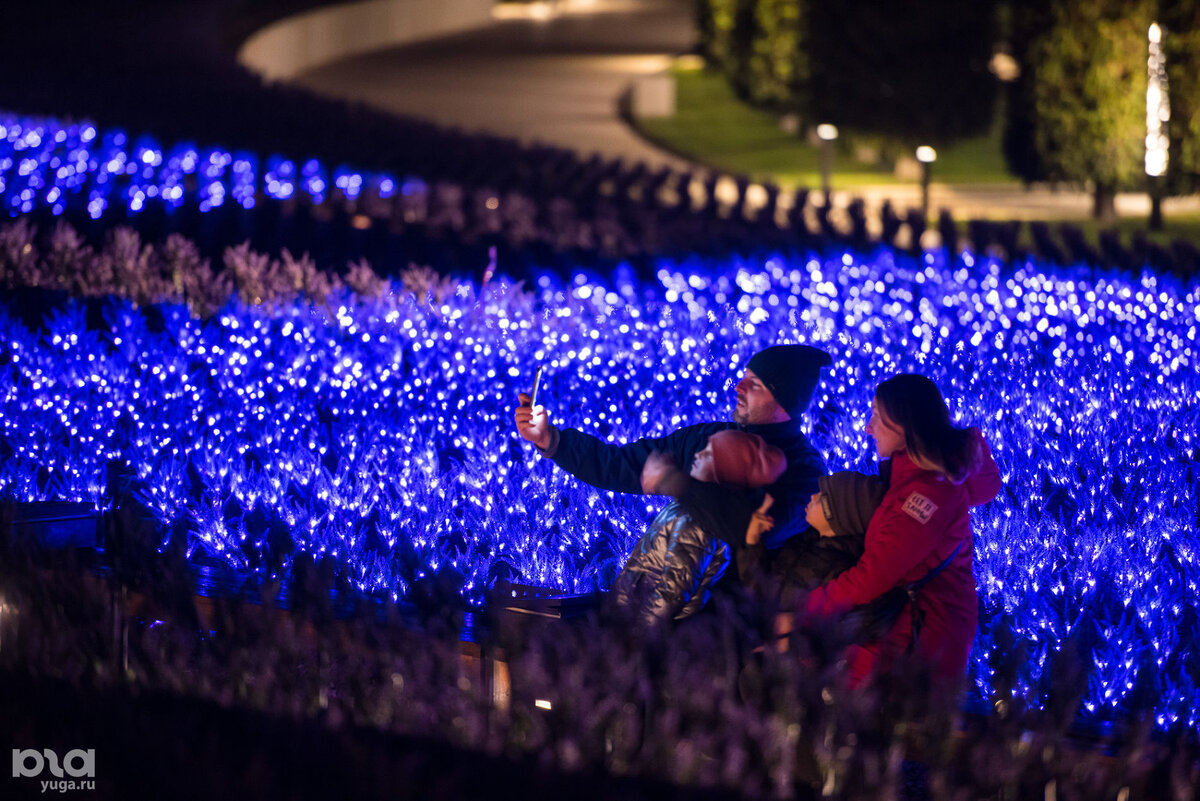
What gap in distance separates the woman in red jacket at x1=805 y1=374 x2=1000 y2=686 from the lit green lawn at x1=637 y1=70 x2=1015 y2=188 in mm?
16359

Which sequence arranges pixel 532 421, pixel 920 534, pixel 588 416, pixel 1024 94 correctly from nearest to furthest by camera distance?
pixel 920 534 < pixel 532 421 < pixel 588 416 < pixel 1024 94

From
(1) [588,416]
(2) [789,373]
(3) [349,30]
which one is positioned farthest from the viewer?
(3) [349,30]

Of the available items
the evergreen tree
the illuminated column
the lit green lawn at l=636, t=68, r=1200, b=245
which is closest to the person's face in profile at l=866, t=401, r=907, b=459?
the illuminated column

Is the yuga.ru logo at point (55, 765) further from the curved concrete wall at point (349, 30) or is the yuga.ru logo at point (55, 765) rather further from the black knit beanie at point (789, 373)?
the curved concrete wall at point (349, 30)

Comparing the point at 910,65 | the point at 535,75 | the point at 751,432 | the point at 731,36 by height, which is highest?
the point at 731,36

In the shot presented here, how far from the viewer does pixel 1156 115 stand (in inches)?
619

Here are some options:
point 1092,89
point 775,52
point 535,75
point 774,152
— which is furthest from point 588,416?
point 535,75

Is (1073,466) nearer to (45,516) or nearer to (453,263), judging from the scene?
(45,516)

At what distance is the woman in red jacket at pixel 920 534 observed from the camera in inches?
151

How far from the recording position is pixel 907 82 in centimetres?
1928

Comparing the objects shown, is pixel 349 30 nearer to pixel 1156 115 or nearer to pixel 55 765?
pixel 1156 115

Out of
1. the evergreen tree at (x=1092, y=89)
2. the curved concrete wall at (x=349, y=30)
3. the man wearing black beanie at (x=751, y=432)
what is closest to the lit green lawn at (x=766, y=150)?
the evergreen tree at (x=1092, y=89)

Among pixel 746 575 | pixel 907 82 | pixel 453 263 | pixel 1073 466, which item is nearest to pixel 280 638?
pixel 746 575

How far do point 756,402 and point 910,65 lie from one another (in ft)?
52.8
